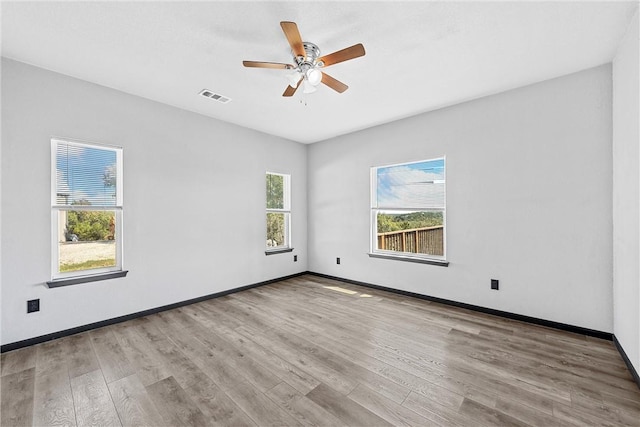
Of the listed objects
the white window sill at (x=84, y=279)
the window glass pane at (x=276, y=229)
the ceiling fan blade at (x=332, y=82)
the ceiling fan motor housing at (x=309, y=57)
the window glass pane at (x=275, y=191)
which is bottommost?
the white window sill at (x=84, y=279)

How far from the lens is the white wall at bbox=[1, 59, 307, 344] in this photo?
2484 millimetres

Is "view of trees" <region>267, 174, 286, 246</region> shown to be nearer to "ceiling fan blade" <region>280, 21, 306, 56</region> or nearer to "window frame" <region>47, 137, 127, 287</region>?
"window frame" <region>47, 137, 127, 287</region>

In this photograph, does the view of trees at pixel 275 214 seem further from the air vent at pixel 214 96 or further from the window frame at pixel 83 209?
the window frame at pixel 83 209

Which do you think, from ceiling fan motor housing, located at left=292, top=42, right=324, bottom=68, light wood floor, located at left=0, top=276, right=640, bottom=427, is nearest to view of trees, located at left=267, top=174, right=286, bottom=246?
light wood floor, located at left=0, top=276, right=640, bottom=427

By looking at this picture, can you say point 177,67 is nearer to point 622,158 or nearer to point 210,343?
point 210,343

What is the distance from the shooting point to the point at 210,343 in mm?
2580

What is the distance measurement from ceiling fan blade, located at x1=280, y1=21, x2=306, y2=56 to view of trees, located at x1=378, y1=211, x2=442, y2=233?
280 cm

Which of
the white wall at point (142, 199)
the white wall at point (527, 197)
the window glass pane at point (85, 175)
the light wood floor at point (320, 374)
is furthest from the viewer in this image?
the window glass pane at point (85, 175)

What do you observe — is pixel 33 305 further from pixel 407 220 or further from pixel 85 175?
pixel 407 220

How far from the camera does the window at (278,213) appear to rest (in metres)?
4.86

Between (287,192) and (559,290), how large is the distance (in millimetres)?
4114

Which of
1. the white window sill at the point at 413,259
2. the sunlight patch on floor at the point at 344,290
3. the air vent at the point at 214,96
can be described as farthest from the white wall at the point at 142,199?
the white window sill at the point at 413,259

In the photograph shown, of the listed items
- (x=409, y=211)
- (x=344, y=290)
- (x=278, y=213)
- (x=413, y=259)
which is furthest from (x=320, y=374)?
(x=278, y=213)

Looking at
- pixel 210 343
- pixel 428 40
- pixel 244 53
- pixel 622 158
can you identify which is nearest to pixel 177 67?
pixel 244 53
